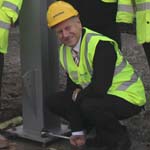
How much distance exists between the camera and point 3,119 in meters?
5.73

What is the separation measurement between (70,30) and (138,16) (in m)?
0.52

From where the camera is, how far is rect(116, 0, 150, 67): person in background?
453cm

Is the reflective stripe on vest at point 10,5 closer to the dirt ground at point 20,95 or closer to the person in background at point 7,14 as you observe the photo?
the person in background at point 7,14

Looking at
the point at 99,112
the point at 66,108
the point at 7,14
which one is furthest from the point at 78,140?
the point at 7,14

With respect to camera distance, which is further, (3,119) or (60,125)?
(3,119)

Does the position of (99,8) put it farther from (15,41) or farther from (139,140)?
(15,41)

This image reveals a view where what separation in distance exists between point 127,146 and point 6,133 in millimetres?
1161

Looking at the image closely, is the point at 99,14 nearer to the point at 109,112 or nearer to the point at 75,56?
the point at 75,56

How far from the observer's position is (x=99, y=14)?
16.1 ft

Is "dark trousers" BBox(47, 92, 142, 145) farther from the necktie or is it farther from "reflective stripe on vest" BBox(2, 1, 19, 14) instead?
"reflective stripe on vest" BBox(2, 1, 19, 14)

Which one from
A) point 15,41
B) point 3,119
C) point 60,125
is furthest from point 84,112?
point 15,41

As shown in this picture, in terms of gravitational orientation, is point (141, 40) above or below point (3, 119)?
above

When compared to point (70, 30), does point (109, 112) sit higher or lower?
lower

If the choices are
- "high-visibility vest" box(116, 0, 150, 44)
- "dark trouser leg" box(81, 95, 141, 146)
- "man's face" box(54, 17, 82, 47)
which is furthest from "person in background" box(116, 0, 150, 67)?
"dark trouser leg" box(81, 95, 141, 146)
